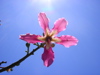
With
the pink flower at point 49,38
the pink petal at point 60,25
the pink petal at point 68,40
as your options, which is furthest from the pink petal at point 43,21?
the pink petal at point 68,40

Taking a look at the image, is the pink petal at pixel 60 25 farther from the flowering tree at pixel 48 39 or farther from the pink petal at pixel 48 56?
the pink petal at pixel 48 56

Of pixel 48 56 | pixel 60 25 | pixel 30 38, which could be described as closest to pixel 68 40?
pixel 60 25

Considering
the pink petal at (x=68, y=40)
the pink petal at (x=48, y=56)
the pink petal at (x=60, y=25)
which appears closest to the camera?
the pink petal at (x=48, y=56)

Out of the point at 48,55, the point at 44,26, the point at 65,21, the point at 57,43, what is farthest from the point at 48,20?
the point at 48,55

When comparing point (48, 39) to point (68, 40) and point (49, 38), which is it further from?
point (68, 40)

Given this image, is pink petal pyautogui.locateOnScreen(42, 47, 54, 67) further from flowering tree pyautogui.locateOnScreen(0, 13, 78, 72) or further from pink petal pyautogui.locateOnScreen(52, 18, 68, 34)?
pink petal pyautogui.locateOnScreen(52, 18, 68, 34)

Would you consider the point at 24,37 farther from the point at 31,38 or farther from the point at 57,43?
the point at 57,43

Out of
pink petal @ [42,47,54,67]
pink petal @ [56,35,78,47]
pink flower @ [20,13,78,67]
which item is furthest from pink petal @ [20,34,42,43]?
pink petal @ [56,35,78,47]
